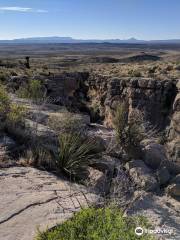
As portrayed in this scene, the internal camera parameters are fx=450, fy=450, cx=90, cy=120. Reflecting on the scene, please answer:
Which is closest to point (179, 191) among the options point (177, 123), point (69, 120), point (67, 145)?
point (67, 145)

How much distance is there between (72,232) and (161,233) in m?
1.76

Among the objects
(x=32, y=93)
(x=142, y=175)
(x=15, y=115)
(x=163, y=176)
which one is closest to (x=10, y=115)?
(x=15, y=115)

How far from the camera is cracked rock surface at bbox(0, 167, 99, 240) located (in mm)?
5527

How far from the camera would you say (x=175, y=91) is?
26.0 metres

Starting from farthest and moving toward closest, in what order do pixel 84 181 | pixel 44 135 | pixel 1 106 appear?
1. pixel 1 106
2. pixel 44 135
3. pixel 84 181

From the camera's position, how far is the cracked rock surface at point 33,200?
5.53 m

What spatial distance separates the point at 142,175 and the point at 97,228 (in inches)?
172

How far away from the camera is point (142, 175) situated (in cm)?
860

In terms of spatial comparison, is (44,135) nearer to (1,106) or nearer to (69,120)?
(69,120)

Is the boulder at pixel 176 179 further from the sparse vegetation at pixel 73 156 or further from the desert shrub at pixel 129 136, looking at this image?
the sparse vegetation at pixel 73 156

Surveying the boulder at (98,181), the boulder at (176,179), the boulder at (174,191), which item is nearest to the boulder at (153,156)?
the boulder at (176,179)

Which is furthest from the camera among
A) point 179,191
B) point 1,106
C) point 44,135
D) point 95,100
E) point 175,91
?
point 95,100

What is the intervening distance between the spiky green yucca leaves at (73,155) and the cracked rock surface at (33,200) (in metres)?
0.48

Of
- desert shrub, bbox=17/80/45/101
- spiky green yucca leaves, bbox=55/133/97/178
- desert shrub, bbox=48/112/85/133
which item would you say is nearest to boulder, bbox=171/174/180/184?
spiky green yucca leaves, bbox=55/133/97/178
